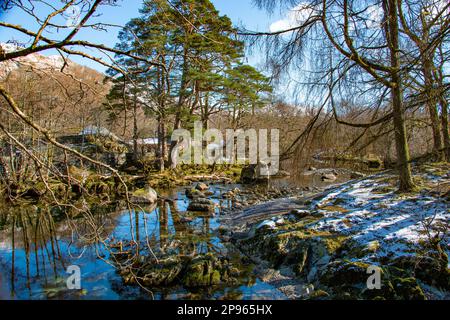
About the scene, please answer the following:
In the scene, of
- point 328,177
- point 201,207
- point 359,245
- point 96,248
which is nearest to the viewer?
point 96,248

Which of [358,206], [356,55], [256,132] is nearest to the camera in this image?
[356,55]

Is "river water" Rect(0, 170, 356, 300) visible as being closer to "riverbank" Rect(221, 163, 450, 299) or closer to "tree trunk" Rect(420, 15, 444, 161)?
"riverbank" Rect(221, 163, 450, 299)

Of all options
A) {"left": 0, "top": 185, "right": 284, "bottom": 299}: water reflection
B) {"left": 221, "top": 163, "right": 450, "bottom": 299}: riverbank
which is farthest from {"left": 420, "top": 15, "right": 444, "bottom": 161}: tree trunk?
{"left": 0, "top": 185, "right": 284, "bottom": 299}: water reflection

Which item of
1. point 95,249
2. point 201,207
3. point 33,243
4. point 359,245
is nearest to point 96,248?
point 95,249

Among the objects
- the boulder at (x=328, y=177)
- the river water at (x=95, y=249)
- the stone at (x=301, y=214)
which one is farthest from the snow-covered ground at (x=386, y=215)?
the boulder at (x=328, y=177)

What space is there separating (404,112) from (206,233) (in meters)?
5.05

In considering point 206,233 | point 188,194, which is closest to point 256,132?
point 188,194

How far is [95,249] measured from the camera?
471 cm

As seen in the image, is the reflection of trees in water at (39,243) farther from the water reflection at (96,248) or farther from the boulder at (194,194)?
the boulder at (194,194)

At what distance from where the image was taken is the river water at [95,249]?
4.59 metres

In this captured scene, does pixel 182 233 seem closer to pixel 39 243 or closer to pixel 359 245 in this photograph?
pixel 39 243
